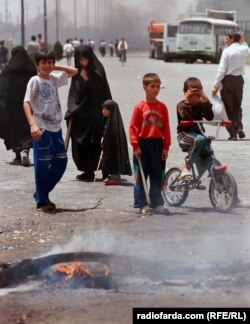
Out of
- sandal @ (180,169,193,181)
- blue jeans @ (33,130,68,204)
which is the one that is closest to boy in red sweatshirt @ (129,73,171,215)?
sandal @ (180,169,193,181)

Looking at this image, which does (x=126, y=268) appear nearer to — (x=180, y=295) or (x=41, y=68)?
(x=180, y=295)

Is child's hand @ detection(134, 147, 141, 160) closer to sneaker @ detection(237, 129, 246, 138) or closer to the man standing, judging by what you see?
the man standing

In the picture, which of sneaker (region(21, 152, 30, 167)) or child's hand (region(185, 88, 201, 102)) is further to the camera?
sneaker (region(21, 152, 30, 167))

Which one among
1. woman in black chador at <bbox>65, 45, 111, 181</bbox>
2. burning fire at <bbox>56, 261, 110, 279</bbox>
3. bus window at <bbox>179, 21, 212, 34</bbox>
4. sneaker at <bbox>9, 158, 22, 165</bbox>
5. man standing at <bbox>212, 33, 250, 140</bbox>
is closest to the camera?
burning fire at <bbox>56, 261, 110, 279</bbox>

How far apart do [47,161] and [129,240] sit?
1568 mm

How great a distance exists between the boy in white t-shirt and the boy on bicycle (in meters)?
1.03

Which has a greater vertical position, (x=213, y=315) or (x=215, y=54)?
(x=213, y=315)

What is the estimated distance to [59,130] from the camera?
8305 millimetres

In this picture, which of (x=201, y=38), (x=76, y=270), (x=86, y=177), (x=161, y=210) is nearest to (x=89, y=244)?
(x=76, y=270)

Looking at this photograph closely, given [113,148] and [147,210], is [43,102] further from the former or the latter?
[113,148]

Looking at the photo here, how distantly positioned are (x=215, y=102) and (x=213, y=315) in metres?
7.58

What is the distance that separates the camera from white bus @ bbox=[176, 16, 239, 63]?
51.2 metres

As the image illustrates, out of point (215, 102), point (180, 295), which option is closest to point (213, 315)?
point (180, 295)

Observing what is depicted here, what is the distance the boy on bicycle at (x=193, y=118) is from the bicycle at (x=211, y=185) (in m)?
0.06
